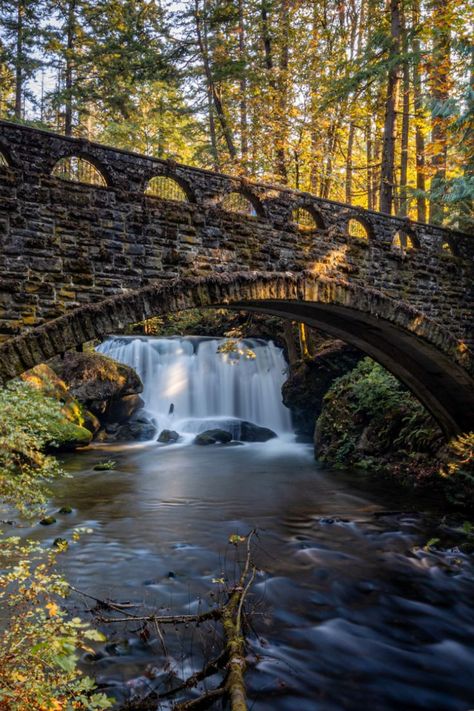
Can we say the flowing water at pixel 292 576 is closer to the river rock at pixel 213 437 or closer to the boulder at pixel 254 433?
the river rock at pixel 213 437

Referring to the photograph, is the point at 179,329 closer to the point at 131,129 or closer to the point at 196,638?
the point at 131,129

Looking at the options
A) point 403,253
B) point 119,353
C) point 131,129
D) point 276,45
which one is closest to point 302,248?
point 403,253

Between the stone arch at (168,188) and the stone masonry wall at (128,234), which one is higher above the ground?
the stone arch at (168,188)

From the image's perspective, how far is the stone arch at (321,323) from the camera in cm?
503

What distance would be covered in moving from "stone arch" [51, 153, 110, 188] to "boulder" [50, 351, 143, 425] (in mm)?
8734

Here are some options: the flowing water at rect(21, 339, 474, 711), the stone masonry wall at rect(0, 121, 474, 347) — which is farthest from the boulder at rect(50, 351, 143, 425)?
the stone masonry wall at rect(0, 121, 474, 347)

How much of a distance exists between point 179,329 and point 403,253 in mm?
16148

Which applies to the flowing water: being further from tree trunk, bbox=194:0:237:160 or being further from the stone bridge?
tree trunk, bbox=194:0:237:160

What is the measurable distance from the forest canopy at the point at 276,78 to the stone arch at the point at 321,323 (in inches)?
148

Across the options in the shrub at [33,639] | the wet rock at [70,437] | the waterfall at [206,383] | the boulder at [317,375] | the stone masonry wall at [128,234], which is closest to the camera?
the shrub at [33,639]

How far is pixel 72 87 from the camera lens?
14.6 m

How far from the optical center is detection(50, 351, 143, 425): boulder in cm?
1561

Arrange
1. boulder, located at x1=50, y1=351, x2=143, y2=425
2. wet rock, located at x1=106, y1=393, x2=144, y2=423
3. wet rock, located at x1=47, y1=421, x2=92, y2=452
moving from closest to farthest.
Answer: wet rock, located at x1=47, y1=421, x2=92, y2=452
boulder, located at x1=50, y1=351, x2=143, y2=425
wet rock, located at x1=106, y1=393, x2=144, y2=423

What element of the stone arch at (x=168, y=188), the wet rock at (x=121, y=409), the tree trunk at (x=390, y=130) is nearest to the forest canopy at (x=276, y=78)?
the tree trunk at (x=390, y=130)
